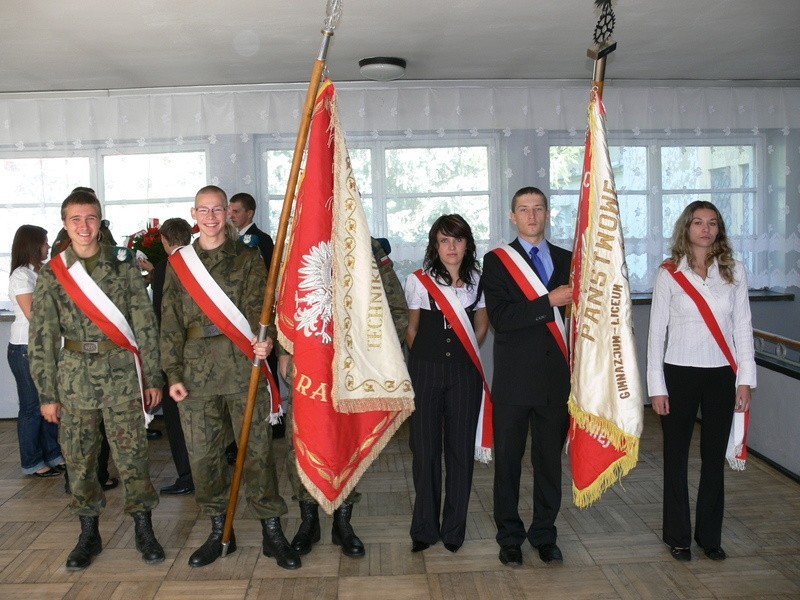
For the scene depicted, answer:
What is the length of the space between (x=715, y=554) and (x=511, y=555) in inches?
28.6

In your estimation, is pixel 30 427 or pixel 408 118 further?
pixel 408 118

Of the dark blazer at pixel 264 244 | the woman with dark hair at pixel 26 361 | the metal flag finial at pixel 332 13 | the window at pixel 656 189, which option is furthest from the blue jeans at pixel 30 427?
the window at pixel 656 189

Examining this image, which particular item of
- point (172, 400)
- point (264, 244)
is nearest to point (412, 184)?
point (264, 244)

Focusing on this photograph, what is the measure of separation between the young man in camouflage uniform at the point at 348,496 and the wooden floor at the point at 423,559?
5 centimetres

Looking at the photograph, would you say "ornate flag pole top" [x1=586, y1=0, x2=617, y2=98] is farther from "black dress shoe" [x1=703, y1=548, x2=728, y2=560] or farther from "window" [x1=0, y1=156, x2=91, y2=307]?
"window" [x1=0, y1=156, x2=91, y2=307]

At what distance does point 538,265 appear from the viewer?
2.84 meters

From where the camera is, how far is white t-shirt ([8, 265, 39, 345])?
155 inches

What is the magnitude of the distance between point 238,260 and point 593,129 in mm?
1302

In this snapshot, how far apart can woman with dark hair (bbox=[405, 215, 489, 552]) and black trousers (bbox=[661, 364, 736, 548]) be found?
0.69 meters

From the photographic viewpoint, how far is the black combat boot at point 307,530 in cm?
300

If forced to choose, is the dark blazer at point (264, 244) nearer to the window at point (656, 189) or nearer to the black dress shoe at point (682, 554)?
the window at point (656, 189)

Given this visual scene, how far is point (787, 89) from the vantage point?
17.8ft

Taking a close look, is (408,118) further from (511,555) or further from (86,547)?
(86,547)

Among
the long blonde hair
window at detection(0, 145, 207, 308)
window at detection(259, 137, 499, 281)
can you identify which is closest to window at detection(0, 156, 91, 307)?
window at detection(0, 145, 207, 308)
